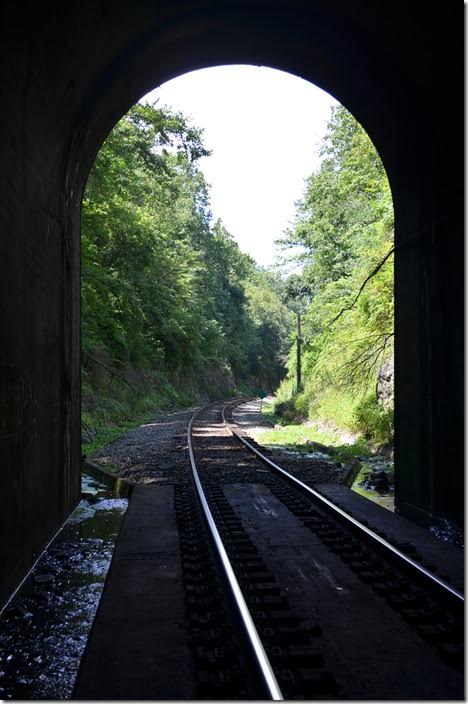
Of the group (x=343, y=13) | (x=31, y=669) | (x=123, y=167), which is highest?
(x=123, y=167)

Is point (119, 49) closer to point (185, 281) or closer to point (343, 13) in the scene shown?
point (343, 13)

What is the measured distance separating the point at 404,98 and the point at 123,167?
12.6m

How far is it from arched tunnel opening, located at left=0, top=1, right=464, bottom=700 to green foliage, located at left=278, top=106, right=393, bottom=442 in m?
5.11

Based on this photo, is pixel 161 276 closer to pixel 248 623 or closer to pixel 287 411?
pixel 287 411

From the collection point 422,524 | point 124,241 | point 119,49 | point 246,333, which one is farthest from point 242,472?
point 246,333

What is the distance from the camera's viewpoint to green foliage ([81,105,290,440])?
1877cm

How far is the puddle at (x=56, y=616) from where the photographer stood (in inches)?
143

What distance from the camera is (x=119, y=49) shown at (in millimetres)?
6539

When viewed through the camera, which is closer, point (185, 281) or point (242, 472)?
point (242, 472)

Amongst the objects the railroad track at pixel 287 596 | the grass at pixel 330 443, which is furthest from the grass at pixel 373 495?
the railroad track at pixel 287 596

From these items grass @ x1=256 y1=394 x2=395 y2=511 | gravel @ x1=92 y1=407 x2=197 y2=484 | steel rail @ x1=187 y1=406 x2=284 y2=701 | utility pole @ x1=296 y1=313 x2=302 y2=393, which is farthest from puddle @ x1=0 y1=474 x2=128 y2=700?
utility pole @ x1=296 y1=313 x2=302 y2=393

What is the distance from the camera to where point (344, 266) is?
2694 centimetres

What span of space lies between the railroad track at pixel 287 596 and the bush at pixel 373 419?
267 inches

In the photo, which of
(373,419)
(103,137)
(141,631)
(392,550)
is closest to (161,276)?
(373,419)
